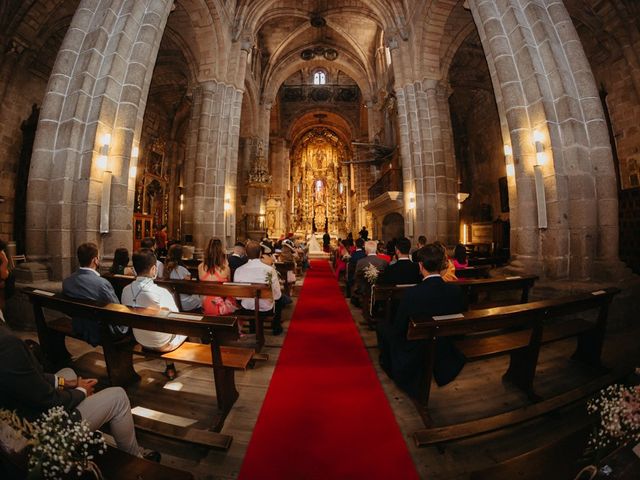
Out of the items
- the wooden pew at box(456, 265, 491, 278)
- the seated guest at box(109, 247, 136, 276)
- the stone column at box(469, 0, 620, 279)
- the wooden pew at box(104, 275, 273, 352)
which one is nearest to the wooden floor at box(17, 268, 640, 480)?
the wooden pew at box(104, 275, 273, 352)

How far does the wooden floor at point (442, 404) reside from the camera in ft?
5.94

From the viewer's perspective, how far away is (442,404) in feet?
8.13

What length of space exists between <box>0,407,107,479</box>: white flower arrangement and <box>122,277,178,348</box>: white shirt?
1371 millimetres

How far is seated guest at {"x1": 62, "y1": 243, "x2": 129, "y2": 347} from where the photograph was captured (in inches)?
109

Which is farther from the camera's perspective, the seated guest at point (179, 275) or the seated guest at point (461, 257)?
the seated guest at point (461, 257)

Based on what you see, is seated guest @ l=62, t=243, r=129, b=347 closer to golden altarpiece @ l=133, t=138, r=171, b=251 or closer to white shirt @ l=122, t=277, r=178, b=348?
white shirt @ l=122, t=277, r=178, b=348

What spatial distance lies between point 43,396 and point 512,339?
347 cm

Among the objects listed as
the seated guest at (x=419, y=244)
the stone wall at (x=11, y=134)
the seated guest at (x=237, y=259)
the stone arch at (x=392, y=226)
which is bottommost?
the seated guest at (x=237, y=259)

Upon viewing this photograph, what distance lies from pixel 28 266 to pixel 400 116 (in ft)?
35.3

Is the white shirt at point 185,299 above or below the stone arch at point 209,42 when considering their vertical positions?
below

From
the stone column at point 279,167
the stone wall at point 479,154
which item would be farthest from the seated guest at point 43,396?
the stone column at point 279,167

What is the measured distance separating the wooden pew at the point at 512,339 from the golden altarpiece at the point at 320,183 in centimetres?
2598

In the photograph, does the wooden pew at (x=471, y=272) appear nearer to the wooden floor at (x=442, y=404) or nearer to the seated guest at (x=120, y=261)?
the wooden floor at (x=442, y=404)

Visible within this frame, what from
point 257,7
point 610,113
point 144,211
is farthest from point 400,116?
point 144,211
